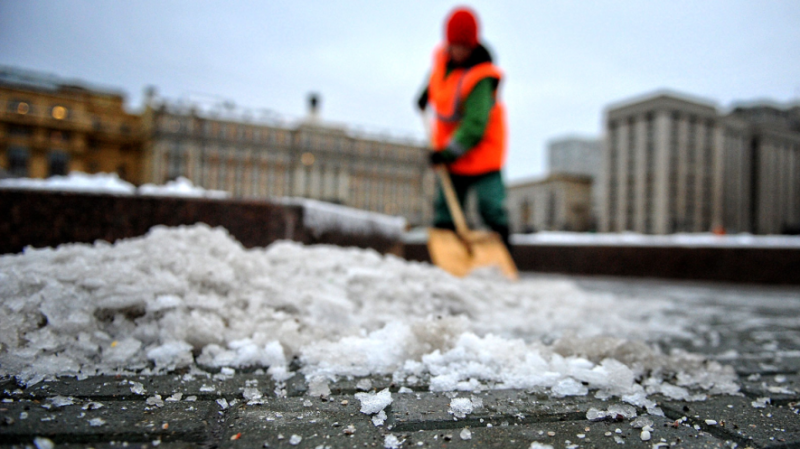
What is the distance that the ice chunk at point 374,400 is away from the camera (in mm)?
845

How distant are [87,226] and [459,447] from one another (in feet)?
7.12

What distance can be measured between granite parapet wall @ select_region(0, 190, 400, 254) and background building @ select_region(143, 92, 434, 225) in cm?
4404

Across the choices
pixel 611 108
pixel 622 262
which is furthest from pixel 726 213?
pixel 622 262

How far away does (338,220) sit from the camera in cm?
313

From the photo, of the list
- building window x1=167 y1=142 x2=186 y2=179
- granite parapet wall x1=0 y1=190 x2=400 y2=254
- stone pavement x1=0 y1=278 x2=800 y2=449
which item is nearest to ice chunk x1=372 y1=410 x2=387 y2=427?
stone pavement x1=0 y1=278 x2=800 y2=449

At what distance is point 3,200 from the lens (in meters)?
2.00

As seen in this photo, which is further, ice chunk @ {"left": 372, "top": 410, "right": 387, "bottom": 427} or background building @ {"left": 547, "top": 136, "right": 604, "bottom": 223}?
background building @ {"left": 547, "top": 136, "right": 604, "bottom": 223}

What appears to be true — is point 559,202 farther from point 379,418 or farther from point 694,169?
point 379,418

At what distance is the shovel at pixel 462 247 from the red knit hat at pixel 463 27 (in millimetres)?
831

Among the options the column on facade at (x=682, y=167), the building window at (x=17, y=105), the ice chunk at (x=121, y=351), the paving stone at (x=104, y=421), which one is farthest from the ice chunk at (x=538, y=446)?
the column on facade at (x=682, y=167)

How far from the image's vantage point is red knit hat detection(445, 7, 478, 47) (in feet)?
9.43

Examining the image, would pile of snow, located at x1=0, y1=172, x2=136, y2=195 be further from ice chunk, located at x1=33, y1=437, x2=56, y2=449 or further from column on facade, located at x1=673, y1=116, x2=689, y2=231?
column on facade, located at x1=673, y1=116, x2=689, y2=231

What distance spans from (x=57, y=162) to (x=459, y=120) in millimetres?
41749

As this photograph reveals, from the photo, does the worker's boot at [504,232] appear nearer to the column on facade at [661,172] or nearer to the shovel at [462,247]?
the shovel at [462,247]
